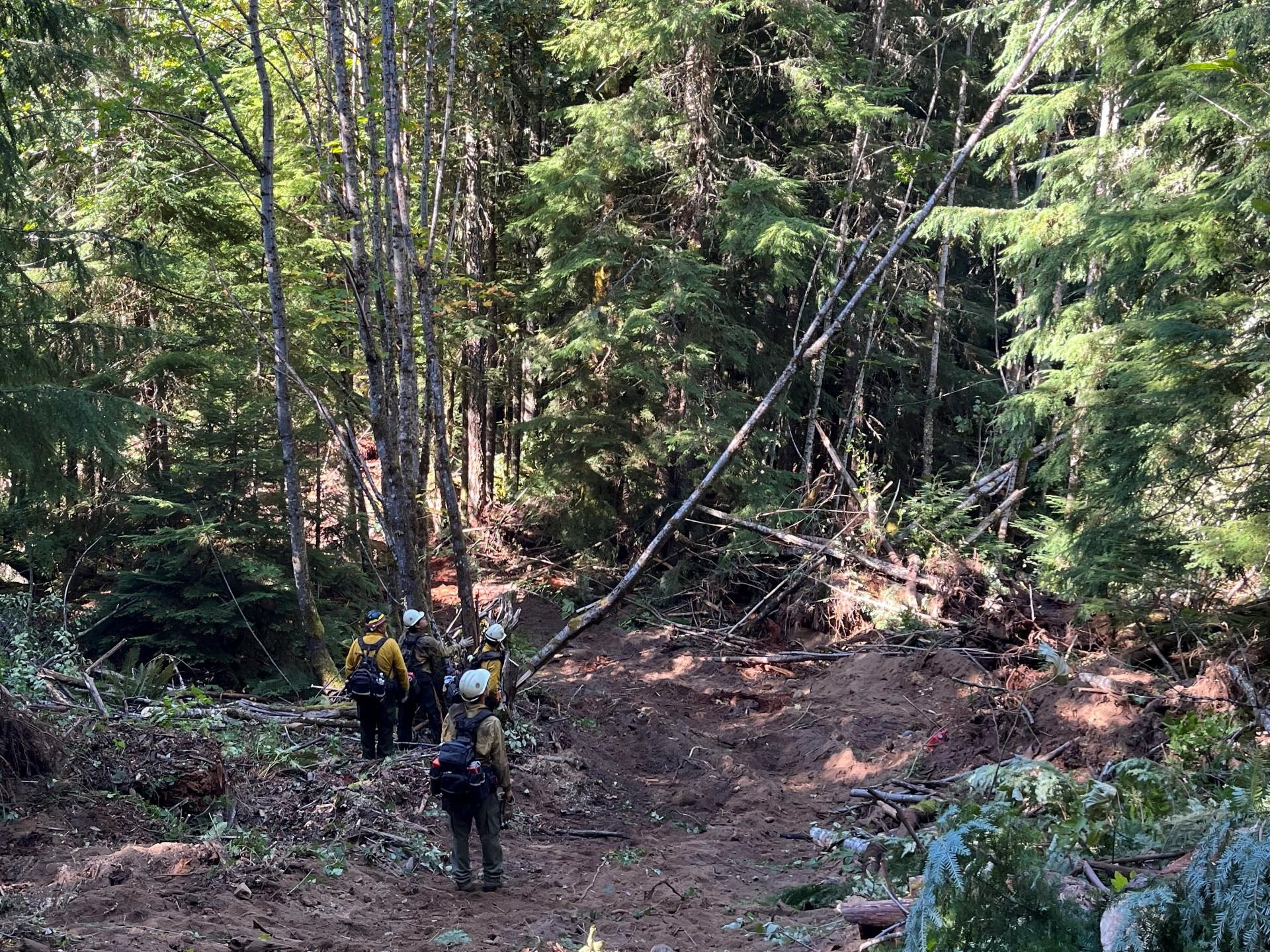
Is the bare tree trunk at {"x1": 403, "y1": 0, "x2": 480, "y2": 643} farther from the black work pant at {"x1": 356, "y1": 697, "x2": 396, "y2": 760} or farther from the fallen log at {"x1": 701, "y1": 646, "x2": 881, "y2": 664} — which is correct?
the fallen log at {"x1": 701, "y1": 646, "x2": 881, "y2": 664}

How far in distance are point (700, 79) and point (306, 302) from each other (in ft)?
26.7

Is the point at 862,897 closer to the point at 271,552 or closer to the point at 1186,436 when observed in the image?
the point at 1186,436

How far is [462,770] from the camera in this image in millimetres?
7500

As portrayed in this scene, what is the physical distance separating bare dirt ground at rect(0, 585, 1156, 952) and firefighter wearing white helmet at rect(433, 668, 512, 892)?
24 cm

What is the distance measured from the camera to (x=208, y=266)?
51.0 feet

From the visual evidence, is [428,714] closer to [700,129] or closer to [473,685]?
[473,685]

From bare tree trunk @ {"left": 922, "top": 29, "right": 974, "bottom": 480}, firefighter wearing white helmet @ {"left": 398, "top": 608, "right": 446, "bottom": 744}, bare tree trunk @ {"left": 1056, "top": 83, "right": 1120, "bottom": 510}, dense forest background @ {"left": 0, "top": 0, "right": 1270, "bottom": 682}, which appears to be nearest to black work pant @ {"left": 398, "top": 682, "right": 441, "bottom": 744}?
firefighter wearing white helmet @ {"left": 398, "top": 608, "right": 446, "bottom": 744}

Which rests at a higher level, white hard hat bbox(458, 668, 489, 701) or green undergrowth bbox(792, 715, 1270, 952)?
green undergrowth bbox(792, 715, 1270, 952)

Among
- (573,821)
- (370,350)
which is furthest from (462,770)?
(370,350)

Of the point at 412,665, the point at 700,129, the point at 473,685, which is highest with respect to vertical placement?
the point at 700,129

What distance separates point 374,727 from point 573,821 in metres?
2.26

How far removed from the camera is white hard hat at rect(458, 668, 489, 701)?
7.71 metres

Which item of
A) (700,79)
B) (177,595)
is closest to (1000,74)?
(700,79)

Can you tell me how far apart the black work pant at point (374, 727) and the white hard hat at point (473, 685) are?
2.30m
